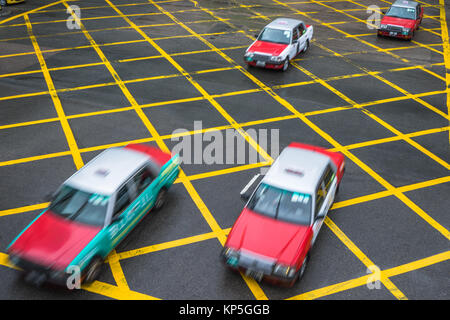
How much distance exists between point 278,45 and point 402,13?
836 centimetres

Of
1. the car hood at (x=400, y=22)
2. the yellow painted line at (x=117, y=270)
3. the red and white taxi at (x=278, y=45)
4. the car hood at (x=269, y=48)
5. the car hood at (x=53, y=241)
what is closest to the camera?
the car hood at (x=53, y=241)

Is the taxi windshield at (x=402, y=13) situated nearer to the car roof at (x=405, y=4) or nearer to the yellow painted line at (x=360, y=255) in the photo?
the car roof at (x=405, y=4)

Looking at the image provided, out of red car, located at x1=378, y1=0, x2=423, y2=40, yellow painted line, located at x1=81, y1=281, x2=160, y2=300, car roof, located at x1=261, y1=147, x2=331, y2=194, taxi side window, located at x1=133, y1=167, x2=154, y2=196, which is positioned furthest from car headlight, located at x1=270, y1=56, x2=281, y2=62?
yellow painted line, located at x1=81, y1=281, x2=160, y2=300

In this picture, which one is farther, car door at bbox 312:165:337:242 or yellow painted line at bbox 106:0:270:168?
yellow painted line at bbox 106:0:270:168

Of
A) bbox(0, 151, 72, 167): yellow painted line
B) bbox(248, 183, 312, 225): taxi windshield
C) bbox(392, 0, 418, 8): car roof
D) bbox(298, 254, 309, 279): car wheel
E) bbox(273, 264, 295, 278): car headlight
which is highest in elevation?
bbox(392, 0, 418, 8): car roof

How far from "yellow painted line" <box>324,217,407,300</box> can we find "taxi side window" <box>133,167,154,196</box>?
150 inches

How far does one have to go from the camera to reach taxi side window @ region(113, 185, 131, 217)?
733 centimetres

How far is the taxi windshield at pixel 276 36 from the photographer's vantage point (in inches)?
613

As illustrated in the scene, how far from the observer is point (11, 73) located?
1451 cm

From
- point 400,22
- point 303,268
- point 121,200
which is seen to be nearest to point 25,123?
point 121,200

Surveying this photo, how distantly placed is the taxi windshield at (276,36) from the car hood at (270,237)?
1001 centimetres

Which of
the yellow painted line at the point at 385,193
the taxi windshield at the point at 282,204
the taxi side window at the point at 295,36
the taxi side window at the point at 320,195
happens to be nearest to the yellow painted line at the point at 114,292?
the taxi windshield at the point at 282,204

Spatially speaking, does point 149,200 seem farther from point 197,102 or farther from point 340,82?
point 340,82

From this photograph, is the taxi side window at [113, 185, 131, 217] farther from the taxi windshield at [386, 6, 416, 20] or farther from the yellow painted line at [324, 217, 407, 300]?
the taxi windshield at [386, 6, 416, 20]
